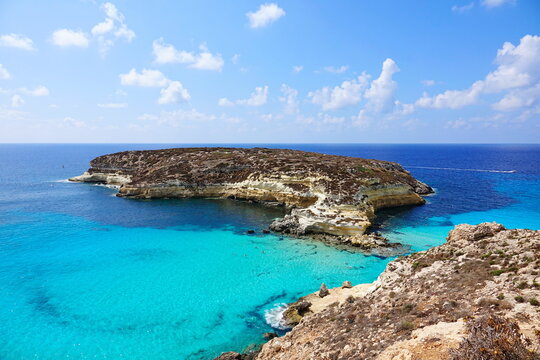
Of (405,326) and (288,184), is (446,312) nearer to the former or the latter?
(405,326)

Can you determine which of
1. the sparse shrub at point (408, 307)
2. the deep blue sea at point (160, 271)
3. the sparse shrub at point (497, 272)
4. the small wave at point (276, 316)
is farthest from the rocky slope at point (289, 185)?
the sparse shrub at point (408, 307)

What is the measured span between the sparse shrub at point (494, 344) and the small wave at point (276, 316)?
43.7 ft

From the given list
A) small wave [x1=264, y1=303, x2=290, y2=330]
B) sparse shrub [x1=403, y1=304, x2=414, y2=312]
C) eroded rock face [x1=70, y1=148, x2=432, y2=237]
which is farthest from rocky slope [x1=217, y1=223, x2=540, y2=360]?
eroded rock face [x1=70, y1=148, x2=432, y2=237]

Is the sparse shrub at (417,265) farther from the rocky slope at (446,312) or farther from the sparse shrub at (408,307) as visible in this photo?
the sparse shrub at (408,307)

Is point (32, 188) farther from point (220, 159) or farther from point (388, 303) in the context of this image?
point (388, 303)

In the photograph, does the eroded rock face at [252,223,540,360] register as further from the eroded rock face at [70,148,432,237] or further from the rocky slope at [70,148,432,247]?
the eroded rock face at [70,148,432,237]

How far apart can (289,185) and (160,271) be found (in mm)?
32928

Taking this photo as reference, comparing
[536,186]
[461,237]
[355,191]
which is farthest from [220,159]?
[536,186]

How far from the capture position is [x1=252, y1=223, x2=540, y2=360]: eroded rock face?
9.97m

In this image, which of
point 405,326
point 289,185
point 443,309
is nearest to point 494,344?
point 405,326

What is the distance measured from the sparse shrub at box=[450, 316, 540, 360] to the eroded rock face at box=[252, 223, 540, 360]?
0.03m

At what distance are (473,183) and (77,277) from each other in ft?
A: 311

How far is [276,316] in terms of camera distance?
71.5 feet

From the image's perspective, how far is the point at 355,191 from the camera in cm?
4891
